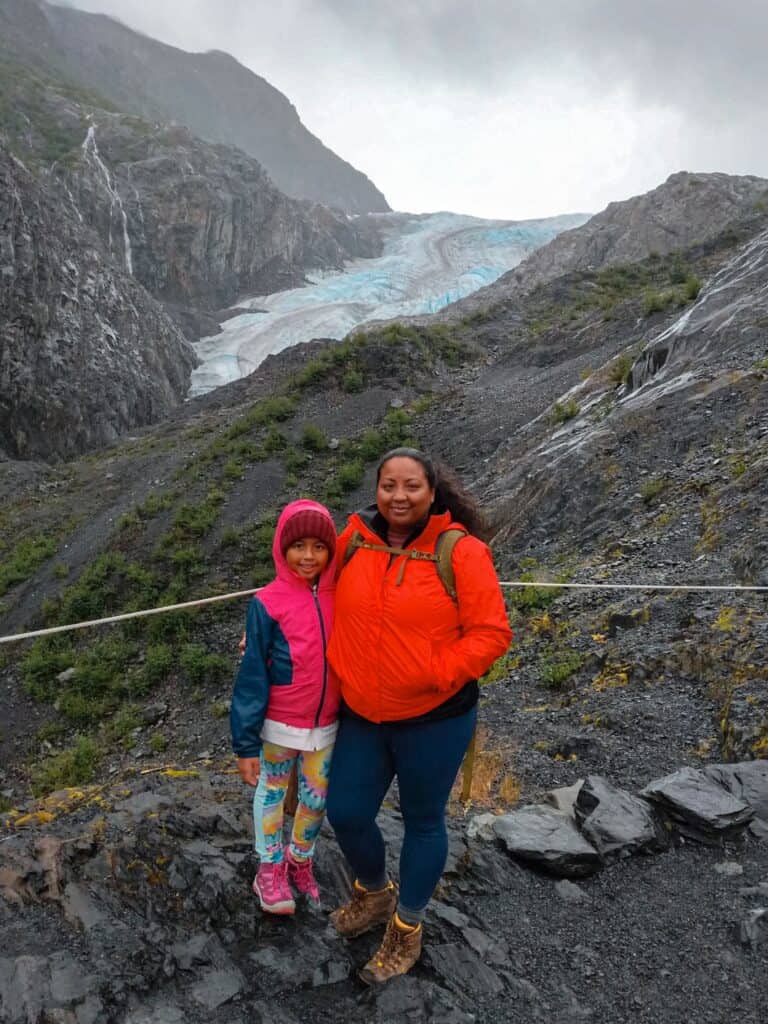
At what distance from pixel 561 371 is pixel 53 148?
4242 cm

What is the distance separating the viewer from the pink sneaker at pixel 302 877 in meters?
2.55

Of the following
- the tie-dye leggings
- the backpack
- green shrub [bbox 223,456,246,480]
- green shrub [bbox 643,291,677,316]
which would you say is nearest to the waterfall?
green shrub [bbox 223,456,246,480]

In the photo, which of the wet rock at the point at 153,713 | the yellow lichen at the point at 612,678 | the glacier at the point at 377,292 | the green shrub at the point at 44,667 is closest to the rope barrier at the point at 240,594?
the yellow lichen at the point at 612,678

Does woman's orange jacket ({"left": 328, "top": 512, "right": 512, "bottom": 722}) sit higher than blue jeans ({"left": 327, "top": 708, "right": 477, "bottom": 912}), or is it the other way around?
woman's orange jacket ({"left": 328, "top": 512, "right": 512, "bottom": 722})

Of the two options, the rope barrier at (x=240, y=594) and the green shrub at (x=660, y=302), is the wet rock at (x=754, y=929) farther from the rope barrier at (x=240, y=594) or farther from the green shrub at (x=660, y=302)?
the green shrub at (x=660, y=302)

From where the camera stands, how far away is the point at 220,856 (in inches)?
108

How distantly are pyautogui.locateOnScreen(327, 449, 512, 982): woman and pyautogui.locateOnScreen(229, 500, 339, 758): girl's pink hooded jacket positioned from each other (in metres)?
0.08

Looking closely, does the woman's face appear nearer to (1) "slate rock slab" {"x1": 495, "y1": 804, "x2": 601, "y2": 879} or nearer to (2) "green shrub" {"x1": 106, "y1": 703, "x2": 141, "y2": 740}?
(1) "slate rock slab" {"x1": 495, "y1": 804, "x2": 601, "y2": 879}

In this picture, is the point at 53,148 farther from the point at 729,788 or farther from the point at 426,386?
the point at 729,788

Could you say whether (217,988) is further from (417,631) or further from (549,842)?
(549,842)

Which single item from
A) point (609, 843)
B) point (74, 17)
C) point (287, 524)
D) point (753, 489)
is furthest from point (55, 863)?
point (74, 17)

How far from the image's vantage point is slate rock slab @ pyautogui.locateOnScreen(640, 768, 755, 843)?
3207 millimetres

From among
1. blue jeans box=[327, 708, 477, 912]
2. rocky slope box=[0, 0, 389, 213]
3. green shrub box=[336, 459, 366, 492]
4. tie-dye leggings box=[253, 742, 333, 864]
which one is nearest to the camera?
blue jeans box=[327, 708, 477, 912]

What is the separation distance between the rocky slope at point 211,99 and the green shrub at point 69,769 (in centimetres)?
9637
